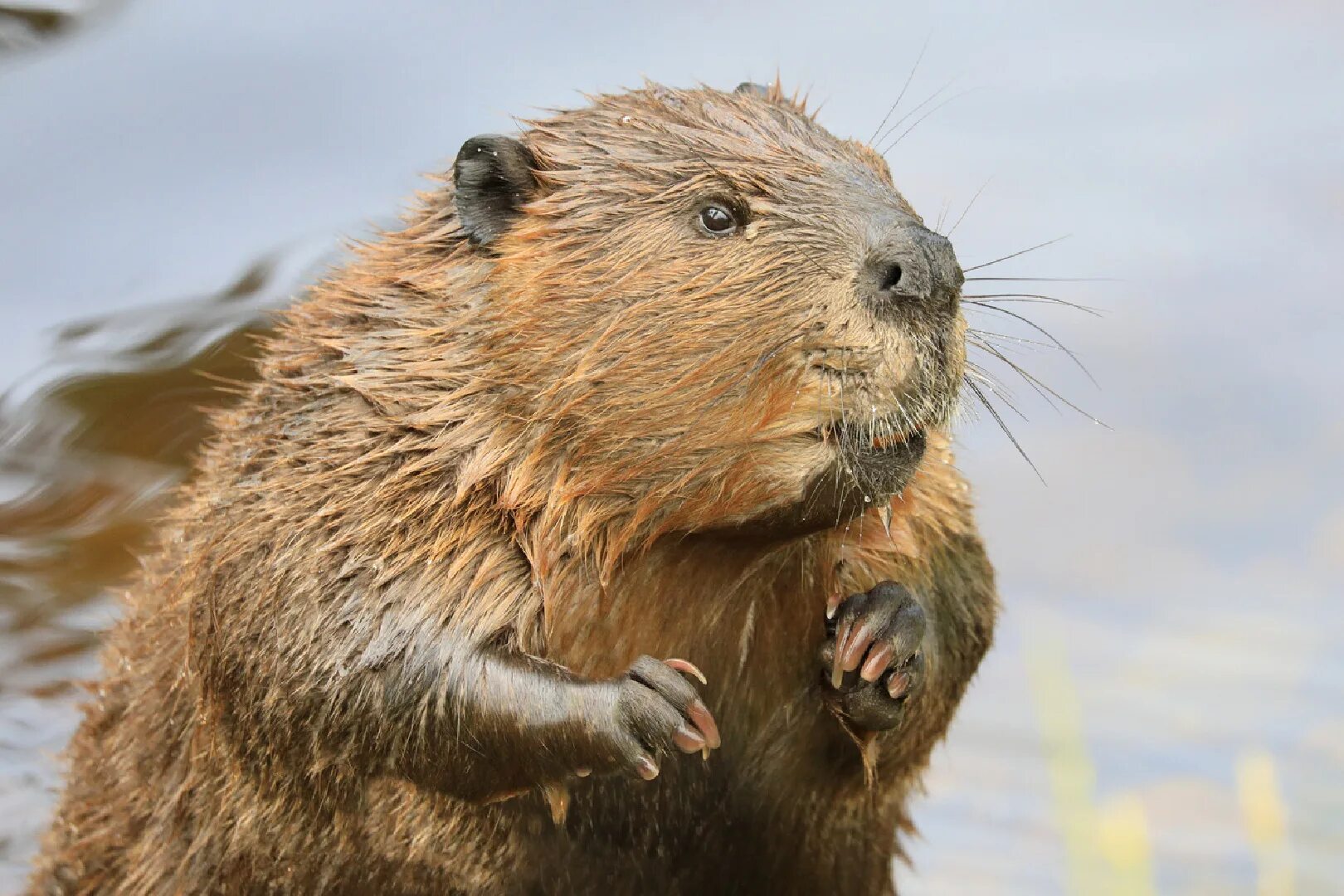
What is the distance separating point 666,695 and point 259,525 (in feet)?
3.20

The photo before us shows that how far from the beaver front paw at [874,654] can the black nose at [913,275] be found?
0.67 m

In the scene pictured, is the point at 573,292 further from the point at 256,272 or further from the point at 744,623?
the point at 256,272

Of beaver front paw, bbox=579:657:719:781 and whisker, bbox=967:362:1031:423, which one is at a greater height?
whisker, bbox=967:362:1031:423

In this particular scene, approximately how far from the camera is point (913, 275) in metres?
3.29

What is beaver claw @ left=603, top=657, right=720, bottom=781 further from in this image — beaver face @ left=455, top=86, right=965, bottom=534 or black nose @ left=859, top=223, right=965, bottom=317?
black nose @ left=859, top=223, right=965, bottom=317

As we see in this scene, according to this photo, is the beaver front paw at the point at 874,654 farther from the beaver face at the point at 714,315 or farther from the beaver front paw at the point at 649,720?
the beaver front paw at the point at 649,720

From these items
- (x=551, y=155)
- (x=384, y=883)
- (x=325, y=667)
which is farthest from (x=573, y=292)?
(x=384, y=883)

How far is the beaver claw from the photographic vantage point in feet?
10.8

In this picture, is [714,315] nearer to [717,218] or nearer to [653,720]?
[717,218]

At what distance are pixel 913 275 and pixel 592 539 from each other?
79cm

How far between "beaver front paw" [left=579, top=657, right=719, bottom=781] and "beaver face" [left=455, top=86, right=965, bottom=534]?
34cm

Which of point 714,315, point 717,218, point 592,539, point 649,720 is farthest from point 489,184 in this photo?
point 649,720

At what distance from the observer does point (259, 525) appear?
383 cm

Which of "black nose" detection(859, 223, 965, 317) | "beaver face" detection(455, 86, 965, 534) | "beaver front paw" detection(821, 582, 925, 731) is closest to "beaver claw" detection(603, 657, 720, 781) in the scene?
"beaver face" detection(455, 86, 965, 534)
